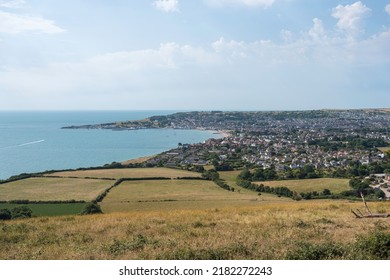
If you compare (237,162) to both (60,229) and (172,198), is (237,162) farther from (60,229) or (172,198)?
(60,229)

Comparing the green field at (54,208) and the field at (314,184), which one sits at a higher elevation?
the green field at (54,208)

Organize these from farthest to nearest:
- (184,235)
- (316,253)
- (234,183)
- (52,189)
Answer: (234,183), (52,189), (184,235), (316,253)

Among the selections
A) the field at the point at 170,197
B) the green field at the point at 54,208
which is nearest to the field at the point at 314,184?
the field at the point at 170,197

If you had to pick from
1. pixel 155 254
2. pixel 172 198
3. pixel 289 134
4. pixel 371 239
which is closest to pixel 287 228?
pixel 371 239

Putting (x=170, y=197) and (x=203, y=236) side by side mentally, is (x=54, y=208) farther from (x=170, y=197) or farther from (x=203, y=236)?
(x=203, y=236)

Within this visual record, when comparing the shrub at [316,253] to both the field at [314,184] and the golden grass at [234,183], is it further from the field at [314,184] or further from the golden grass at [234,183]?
the field at [314,184]

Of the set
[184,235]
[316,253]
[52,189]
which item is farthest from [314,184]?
[316,253]

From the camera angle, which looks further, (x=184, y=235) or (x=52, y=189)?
(x=52, y=189)

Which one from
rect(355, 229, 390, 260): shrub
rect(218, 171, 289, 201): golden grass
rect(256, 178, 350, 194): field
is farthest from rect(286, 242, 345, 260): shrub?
rect(256, 178, 350, 194): field
